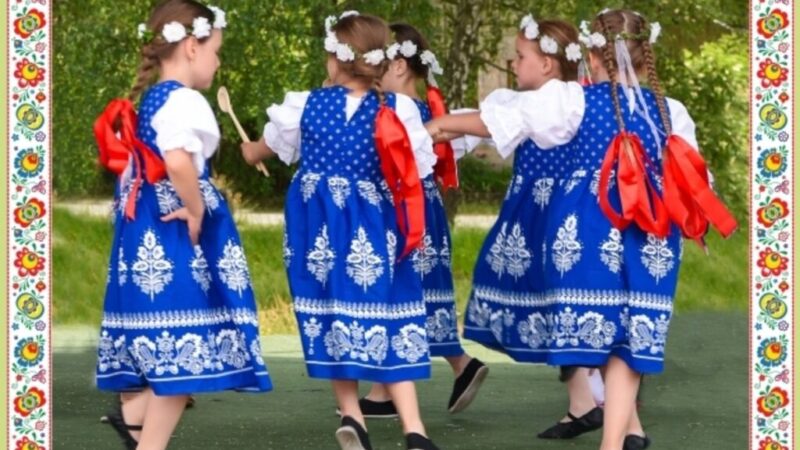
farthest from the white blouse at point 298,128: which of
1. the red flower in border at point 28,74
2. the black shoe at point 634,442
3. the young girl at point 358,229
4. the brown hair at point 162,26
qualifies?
the red flower in border at point 28,74

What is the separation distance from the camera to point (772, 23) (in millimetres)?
5523

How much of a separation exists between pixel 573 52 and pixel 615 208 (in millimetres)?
811

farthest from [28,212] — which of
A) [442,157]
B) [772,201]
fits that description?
[442,157]

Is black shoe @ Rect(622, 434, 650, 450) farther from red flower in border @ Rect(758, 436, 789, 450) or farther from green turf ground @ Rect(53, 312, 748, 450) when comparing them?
red flower in border @ Rect(758, 436, 789, 450)

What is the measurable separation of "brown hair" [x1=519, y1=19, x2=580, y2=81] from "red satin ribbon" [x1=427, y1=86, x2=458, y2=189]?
50 cm

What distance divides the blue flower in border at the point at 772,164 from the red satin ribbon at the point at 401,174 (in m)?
1.37

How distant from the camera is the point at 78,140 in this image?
1162 centimetres

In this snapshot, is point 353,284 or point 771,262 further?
point 353,284

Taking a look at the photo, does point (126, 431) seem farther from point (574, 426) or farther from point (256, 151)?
point (574, 426)

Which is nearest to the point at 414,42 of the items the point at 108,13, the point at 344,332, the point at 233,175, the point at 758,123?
the point at 344,332

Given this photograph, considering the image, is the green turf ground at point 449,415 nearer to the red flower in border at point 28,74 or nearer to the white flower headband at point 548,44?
the white flower headband at point 548,44

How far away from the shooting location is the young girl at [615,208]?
625cm

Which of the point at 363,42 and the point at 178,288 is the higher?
the point at 363,42

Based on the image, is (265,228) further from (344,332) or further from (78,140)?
(344,332)
